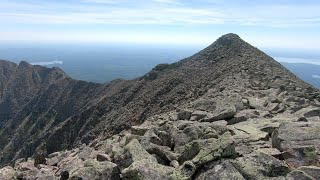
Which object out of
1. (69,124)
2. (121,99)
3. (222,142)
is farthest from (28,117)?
(222,142)

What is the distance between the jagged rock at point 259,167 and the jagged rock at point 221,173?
0.42m

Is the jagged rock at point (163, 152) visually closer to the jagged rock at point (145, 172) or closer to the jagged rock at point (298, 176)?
the jagged rock at point (145, 172)

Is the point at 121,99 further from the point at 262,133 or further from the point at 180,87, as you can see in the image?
the point at 262,133

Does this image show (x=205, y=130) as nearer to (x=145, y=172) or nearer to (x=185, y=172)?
(x=185, y=172)

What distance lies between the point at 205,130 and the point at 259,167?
6.94m

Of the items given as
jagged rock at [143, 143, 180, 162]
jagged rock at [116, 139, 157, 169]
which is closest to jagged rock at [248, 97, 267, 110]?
jagged rock at [143, 143, 180, 162]

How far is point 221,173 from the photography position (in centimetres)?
1462

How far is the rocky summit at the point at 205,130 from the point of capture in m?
15.9

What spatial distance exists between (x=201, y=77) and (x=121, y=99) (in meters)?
26.9

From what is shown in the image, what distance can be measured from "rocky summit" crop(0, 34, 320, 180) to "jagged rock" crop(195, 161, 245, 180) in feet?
0.13

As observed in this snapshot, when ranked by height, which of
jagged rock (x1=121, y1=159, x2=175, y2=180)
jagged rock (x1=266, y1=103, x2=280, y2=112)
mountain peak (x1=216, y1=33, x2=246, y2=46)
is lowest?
jagged rock (x1=266, y1=103, x2=280, y2=112)

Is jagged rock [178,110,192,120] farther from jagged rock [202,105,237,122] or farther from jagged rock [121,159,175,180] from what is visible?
jagged rock [121,159,175,180]

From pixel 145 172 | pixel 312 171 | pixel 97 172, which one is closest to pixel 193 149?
pixel 145 172

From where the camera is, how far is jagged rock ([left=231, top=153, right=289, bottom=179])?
14806 millimetres
